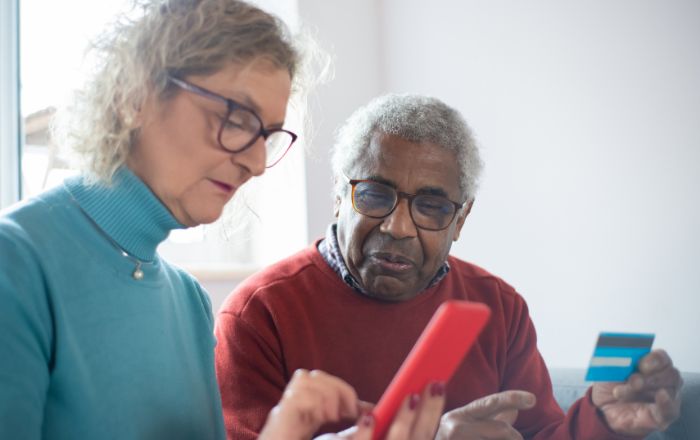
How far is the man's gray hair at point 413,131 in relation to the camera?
1589mm

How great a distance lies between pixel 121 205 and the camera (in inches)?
39.4

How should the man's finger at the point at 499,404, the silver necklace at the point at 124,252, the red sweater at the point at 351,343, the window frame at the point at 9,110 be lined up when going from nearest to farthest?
the silver necklace at the point at 124,252
the man's finger at the point at 499,404
the red sweater at the point at 351,343
the window frame at the point at 9,110

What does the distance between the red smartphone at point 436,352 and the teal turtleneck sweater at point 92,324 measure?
35 centimetres

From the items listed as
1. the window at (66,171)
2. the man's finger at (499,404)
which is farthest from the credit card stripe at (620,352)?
the window at (66,171)

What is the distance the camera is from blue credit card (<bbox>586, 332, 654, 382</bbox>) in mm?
1190

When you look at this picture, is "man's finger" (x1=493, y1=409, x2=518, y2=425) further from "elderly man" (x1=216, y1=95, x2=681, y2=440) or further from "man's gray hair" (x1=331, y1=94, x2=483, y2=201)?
"man's gray hair" (x1=331, y1=94, x2=483, y2=201)

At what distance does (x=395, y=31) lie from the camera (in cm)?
275

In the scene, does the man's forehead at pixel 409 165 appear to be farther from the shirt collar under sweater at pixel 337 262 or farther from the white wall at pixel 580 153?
the white wall at pixel 580 153

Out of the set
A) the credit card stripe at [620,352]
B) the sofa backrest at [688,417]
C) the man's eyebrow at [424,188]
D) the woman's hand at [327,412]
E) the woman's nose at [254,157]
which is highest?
the woman's nose at [254,157]

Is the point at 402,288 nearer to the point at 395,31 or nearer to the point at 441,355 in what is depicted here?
the point at 441,355

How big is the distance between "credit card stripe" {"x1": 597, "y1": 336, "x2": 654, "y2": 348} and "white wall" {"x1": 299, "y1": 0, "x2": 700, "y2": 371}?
709 mm

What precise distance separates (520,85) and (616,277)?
2.17 feet

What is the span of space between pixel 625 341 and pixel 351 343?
0.59m

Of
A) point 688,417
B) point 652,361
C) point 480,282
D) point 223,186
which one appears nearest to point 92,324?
point 223,186
